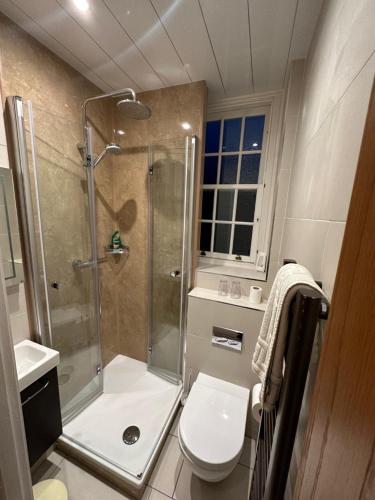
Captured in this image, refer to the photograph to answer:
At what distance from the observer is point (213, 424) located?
1.18m

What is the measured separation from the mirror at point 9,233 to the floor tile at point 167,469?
1481 mm

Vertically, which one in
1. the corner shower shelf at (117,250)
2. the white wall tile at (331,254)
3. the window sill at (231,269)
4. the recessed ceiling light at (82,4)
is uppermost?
the recessed ceiling light at (82,4)

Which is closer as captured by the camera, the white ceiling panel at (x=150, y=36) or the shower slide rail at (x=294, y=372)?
the shower slide rail at (x=294, y=372)

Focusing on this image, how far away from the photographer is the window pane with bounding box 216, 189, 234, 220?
72.2 inches

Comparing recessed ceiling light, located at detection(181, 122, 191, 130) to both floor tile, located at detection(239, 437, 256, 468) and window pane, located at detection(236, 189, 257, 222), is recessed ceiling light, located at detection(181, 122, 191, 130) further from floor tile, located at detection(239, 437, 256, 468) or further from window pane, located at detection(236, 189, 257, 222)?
floor tile, located at detection(239, 437, 256, 468)

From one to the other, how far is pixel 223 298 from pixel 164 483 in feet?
3.91

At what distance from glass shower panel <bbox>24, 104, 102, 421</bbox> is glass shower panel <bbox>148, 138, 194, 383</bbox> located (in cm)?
53

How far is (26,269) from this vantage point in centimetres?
122

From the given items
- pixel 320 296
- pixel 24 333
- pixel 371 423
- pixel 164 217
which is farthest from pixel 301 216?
pixel 24 333

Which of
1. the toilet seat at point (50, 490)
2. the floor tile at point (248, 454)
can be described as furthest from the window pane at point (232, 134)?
the toilet seat at point (50, 490)

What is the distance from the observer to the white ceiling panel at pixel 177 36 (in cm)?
97

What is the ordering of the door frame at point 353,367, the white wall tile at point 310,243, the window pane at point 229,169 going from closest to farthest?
1. the door frame at point 353,367
2. the white wall tile at point 310,243
3. the window pane at point 229,169

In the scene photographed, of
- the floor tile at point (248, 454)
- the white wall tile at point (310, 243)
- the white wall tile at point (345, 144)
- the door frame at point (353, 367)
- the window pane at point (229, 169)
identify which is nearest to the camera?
the door frame at point (353, 367)

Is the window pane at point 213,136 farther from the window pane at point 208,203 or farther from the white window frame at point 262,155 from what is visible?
the window pane at point 208,203
